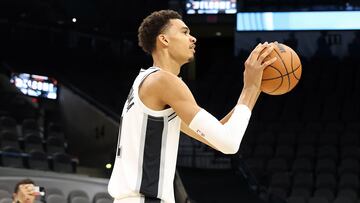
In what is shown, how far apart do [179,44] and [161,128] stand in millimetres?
374

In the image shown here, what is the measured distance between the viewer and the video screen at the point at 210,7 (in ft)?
62.4

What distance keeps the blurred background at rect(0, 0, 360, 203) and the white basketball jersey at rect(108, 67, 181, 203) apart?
755 centimetres

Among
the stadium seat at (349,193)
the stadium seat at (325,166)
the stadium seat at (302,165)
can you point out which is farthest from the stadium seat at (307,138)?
the stadium seat at (349,193)

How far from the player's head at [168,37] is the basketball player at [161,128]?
111 millimetres

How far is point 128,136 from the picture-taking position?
3027 millimetres

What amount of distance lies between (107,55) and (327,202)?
32.2ft

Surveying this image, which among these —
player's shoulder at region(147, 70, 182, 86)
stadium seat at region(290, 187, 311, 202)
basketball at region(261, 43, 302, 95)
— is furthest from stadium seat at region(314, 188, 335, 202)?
player's shoulder at region(147, 70, 182, 86)

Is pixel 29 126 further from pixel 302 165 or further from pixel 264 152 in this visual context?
pixel 302 165

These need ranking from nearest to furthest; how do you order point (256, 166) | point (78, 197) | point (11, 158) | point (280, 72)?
point (280, 72)
point (78, 197)
point (11, 158)
point (256, 166)

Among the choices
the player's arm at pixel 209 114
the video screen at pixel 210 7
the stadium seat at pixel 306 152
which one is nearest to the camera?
the player's arm at pixel 209 114

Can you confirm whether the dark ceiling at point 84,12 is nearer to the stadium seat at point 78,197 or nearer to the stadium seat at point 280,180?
the stadium seat at point 280,180

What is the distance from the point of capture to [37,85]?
16.8 meters

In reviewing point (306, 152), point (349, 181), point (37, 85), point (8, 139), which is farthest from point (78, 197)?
point (37, 85)

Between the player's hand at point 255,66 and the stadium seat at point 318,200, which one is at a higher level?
the player's hand at point 255,66
